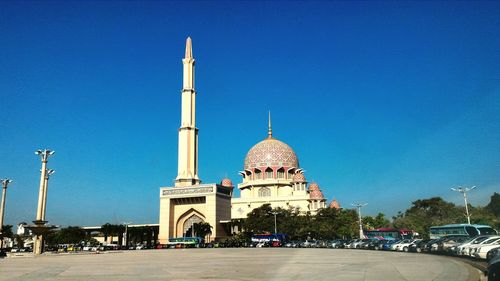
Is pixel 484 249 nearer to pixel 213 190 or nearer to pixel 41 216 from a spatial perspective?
pixel 41 216

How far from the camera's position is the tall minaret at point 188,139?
6631 cm

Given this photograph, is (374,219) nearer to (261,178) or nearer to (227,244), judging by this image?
(261,178)

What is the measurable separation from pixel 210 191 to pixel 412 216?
40537 mm

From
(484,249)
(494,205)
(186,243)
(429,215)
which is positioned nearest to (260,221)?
(186,243)

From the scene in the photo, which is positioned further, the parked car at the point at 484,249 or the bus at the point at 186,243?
the bus at the point at 186,243

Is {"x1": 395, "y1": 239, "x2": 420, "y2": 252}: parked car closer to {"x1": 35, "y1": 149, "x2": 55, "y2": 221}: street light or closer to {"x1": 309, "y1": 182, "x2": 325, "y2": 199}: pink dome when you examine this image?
{"x1": 35, "y1": 149, "x2": 55, "y2": 221}: street light

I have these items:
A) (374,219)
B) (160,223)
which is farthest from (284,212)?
(374,219)

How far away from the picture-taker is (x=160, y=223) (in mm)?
67000

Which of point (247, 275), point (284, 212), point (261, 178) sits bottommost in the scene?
point (247, 275)

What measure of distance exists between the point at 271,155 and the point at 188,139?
68.7ft

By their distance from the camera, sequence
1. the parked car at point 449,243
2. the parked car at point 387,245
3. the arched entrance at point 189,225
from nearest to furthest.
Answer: the parked car at point 449,243
the parked car at point 387,245
the arched entrance at point 189,225

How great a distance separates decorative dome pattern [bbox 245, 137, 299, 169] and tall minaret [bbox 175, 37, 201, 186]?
58.2 feet

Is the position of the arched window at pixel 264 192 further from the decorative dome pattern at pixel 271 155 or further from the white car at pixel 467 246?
the white car at pixel 467 246

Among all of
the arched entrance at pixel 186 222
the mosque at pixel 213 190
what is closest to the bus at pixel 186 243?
the mosque at pixel 213 190
